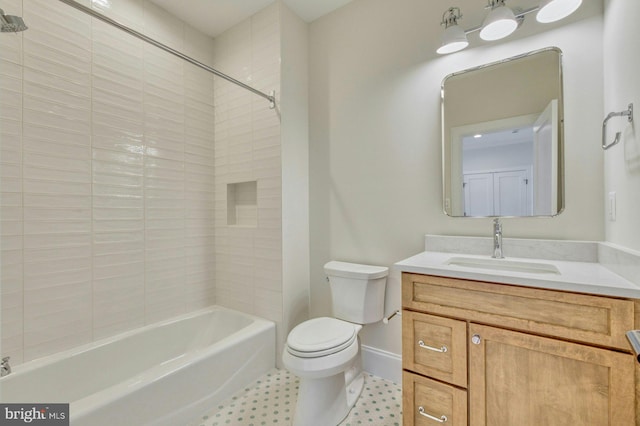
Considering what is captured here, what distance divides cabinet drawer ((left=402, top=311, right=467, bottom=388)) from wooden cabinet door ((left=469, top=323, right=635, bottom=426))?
0.13 ft

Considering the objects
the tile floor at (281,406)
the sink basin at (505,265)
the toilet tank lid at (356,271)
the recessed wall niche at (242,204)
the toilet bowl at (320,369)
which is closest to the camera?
the sink basin at (505,265)

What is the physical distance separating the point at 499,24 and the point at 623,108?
2.14 ft

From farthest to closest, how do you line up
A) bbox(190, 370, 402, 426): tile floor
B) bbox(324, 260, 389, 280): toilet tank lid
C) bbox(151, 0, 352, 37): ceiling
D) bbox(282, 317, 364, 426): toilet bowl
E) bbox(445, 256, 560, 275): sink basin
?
bbox(151, 0, 352, 37): ceiling
bbox(324, 260, 389, 280): toilet tank lid
bbox(190, 370, 402, 426): tile floor
bbox(282, 317, 364, 426): toilet bowl
bbox(445, 256, 560, 275): sink basin

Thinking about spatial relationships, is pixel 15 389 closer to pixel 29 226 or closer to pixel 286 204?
pixel 29 226

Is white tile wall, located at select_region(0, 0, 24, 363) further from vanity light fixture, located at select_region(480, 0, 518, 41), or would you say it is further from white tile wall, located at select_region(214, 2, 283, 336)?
vanity light fixture, located at select_region(480, 0, 518, 41)

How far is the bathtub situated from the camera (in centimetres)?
128

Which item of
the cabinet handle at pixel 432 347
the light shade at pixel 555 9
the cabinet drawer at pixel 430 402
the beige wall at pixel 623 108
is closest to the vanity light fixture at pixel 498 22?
the light shade at pixel 555 9

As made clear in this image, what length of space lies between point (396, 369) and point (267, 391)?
2.81 feet

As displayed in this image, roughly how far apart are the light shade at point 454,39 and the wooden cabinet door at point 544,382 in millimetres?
1400

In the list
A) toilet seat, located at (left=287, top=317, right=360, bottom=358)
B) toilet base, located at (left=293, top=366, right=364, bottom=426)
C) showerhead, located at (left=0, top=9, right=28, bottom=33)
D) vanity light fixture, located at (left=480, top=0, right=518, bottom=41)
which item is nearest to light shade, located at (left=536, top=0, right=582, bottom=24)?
vanity light fixture, located at (left=480, top=0, right=518, bottom=41)

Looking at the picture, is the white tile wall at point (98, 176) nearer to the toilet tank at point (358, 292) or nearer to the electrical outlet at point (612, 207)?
the toilet tank at point (358, 292)

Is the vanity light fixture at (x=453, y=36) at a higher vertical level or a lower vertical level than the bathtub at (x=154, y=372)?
higher

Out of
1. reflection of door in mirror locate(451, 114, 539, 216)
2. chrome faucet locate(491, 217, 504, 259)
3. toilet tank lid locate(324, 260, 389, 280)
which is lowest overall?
toilet tank lid locate(324, 260, 389, 280)

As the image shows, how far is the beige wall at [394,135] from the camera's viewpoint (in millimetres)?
1345
